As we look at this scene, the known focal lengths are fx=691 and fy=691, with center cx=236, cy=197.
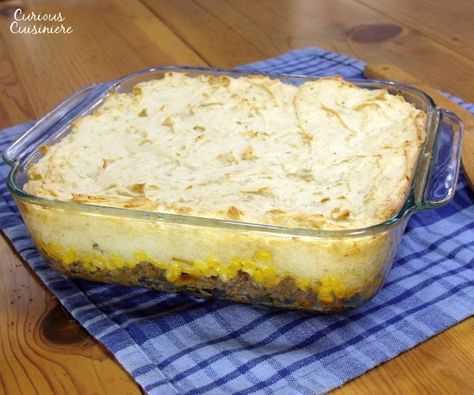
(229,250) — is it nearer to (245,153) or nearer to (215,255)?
(215,255)

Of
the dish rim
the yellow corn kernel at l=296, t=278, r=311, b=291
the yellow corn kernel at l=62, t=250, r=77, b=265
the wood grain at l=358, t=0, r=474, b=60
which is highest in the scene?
the dish rim

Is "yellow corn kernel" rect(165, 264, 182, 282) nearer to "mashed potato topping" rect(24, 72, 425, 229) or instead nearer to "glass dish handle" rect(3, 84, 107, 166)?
"mashed potato topping" rect(24, 72, 425, 229)

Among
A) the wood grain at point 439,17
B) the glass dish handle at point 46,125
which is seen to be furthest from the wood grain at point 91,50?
the wood grain at point 439,17

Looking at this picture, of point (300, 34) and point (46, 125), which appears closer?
point (46, 125)

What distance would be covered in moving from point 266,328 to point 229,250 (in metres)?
0.14

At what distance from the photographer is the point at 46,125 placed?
4.24ft

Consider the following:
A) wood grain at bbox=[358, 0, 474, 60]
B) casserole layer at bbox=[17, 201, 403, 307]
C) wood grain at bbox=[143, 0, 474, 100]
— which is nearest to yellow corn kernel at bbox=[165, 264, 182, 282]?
casserole layer at bbox=[17, 201, 403, 307]

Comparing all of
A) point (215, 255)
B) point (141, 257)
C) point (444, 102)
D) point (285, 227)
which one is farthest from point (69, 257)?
point (444, 102)

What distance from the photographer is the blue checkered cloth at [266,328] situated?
92 centimetres

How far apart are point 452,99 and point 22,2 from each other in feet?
5.00

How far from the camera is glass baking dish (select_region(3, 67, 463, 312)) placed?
91 centimetres

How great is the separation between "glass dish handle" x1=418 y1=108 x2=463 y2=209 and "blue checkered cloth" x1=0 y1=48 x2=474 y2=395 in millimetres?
137

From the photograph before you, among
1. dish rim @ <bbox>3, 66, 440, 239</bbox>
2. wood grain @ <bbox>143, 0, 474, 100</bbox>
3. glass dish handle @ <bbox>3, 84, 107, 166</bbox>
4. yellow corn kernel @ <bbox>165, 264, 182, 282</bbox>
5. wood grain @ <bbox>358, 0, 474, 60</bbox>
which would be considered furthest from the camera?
wood grain @ <bbox>358, 0, 474, 60</bbox>

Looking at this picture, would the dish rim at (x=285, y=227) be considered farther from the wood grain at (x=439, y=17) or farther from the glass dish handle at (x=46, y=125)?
the wood grain at (x=439, y=17)
